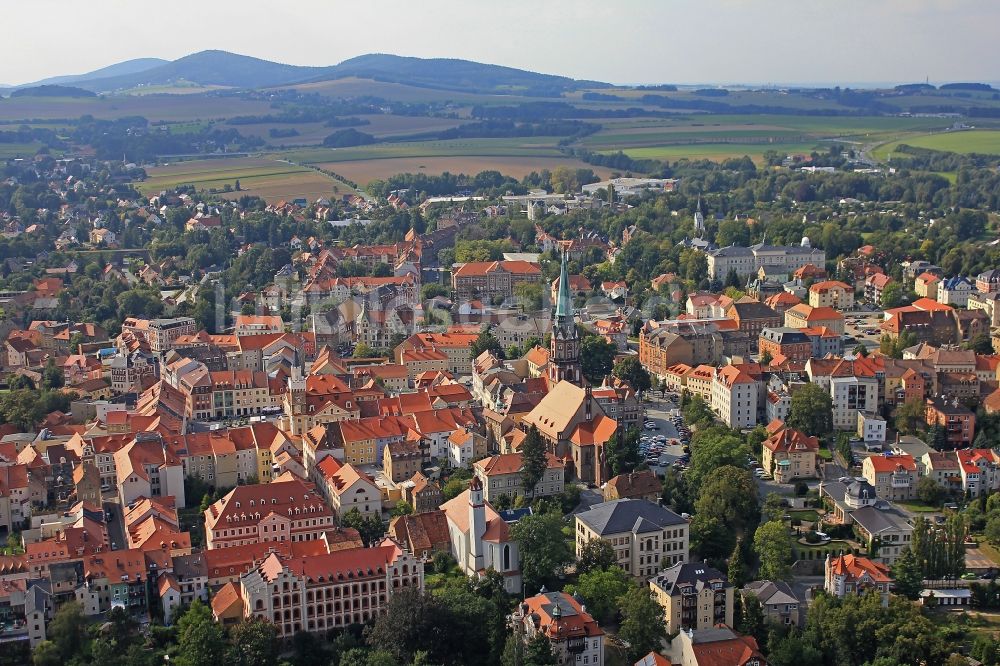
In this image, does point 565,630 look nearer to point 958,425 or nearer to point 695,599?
point 695,599

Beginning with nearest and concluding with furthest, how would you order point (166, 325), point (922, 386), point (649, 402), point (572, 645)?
point (572, 645)
point (922, 386)
point (649, 402)
point (166, 325)

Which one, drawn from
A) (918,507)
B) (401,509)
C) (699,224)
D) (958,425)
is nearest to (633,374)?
(958,425)

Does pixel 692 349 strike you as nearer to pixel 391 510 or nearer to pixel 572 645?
pixel 391 510

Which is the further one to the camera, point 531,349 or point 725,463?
point 531,349

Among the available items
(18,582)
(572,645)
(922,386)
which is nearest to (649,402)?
(922,386)

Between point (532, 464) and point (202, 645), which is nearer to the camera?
point (202, 645)

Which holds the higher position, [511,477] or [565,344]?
[565,344]

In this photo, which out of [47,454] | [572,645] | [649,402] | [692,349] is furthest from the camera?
[692,349]
